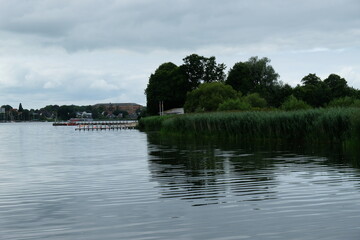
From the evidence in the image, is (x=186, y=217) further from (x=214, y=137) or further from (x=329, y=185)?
(x=214, y=137)

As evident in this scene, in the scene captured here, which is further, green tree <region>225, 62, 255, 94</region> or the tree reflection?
green tree <region>225, 62, 255, 94</region>

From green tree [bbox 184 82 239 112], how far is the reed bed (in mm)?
34776

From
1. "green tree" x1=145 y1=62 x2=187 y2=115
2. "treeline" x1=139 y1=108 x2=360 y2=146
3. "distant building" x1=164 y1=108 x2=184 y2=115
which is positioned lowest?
"treeline" x1=139 y1=108 x2=360 y2=146

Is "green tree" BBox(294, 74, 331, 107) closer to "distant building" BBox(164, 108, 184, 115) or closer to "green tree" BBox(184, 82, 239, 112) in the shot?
"green tree" BBox(184, 82, 239, 112)

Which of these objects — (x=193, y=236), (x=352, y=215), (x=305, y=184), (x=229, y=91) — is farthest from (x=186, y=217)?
(x=229, y=91)

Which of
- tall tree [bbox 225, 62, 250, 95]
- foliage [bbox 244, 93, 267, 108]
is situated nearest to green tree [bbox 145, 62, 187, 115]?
tall tree [bbox 225, 62, 250, 95]

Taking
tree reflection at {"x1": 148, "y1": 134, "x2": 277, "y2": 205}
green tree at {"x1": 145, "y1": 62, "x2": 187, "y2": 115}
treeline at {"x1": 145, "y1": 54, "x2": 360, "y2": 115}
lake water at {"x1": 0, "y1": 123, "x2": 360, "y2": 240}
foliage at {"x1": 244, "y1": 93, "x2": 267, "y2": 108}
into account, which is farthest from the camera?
green tree at {"x1": 145, "y1": 62, "x2": 187, "y2": 115}

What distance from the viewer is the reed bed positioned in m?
32.1

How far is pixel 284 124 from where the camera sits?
37875 millimetres

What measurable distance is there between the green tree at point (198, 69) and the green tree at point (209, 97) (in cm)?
2190

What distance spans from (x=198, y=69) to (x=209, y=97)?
89.4ft

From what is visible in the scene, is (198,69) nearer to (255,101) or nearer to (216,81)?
(216,81)

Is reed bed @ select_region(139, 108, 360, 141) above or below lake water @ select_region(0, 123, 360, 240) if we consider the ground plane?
above

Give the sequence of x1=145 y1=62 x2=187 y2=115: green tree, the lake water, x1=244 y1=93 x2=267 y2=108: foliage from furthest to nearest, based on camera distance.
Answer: x1=145 y1=62 x2=187 y2=115: green tree < x1=244 y1=93 x2=267 y2=108: foliage < the lake water
